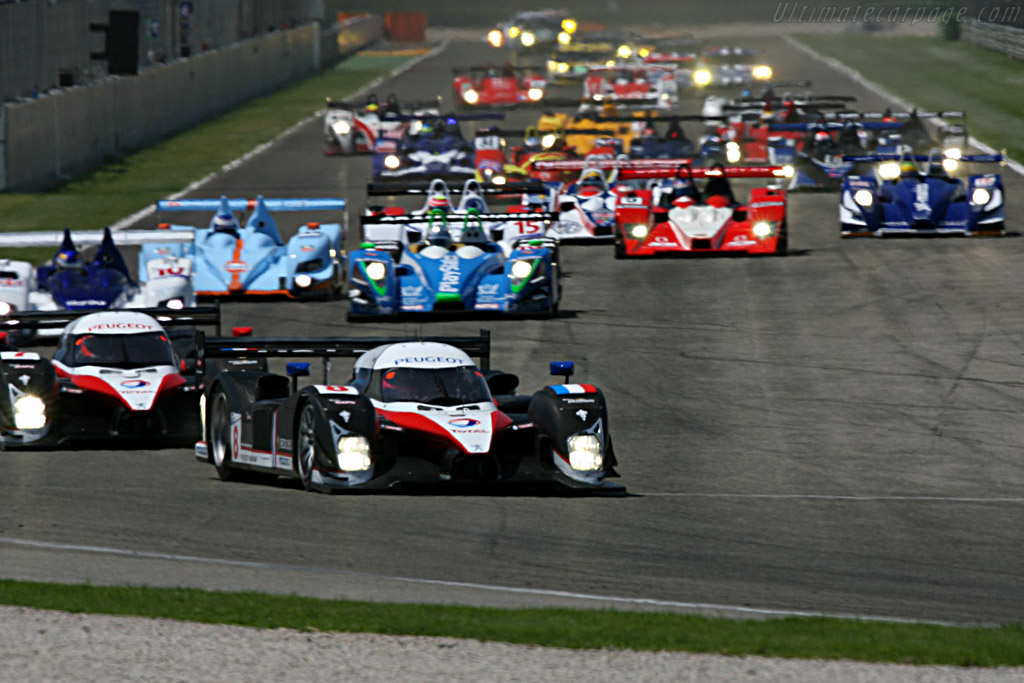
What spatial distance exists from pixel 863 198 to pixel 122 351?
1699cm

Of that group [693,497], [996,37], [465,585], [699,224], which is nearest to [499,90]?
[996,37]

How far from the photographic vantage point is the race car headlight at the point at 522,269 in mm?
24594

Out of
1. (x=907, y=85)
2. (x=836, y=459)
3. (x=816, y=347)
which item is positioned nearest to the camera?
(x=836, y=459)

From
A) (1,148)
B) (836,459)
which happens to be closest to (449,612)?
(836,459)

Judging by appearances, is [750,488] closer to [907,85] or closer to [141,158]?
[141,158]


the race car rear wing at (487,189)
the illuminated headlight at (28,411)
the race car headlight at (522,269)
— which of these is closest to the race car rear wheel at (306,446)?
the illuminated headlight at (28,411)

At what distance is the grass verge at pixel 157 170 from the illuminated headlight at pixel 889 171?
14.0m

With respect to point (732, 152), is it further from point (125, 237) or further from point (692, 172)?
point (125, 237)

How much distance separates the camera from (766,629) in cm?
1080

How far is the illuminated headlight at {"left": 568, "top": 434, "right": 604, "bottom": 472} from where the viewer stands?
592 inches

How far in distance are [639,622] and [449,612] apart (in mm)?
1122

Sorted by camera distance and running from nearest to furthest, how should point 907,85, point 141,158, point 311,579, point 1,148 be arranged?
point 311,579 → point 1,148 → point 141,158 → point 907,85

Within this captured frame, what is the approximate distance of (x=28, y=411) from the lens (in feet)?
55.2

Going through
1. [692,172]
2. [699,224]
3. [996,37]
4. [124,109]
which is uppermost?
[996,37]
